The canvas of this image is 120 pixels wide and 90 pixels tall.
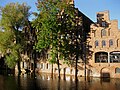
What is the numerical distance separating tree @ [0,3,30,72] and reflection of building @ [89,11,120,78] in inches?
766

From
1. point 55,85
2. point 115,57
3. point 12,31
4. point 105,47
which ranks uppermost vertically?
point 12,31

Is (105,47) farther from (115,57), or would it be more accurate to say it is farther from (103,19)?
(103,19)

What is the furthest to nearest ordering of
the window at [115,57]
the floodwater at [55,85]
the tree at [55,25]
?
the window at [115,57]
the tree at [55,25]
the floodwater at [55,85]

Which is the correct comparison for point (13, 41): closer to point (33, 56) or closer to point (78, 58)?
point (33, 56)

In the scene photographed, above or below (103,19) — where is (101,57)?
below

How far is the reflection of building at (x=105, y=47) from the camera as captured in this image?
61938mm

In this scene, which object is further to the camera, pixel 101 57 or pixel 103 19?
pixel 101 57

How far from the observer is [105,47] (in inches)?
2490

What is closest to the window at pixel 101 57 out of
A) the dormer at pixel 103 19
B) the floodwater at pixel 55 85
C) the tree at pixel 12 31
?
the dormer at pixel 103 19

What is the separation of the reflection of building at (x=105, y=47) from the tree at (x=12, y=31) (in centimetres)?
1946

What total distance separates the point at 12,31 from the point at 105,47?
24987mm

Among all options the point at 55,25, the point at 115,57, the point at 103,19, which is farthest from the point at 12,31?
the point at 115,57

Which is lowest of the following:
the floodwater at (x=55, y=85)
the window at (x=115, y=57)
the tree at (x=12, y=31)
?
the floodwater at (x=55, y=85)

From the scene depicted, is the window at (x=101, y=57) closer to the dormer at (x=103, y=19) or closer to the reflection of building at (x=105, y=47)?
the reflection of building at (x=105, y=47)
